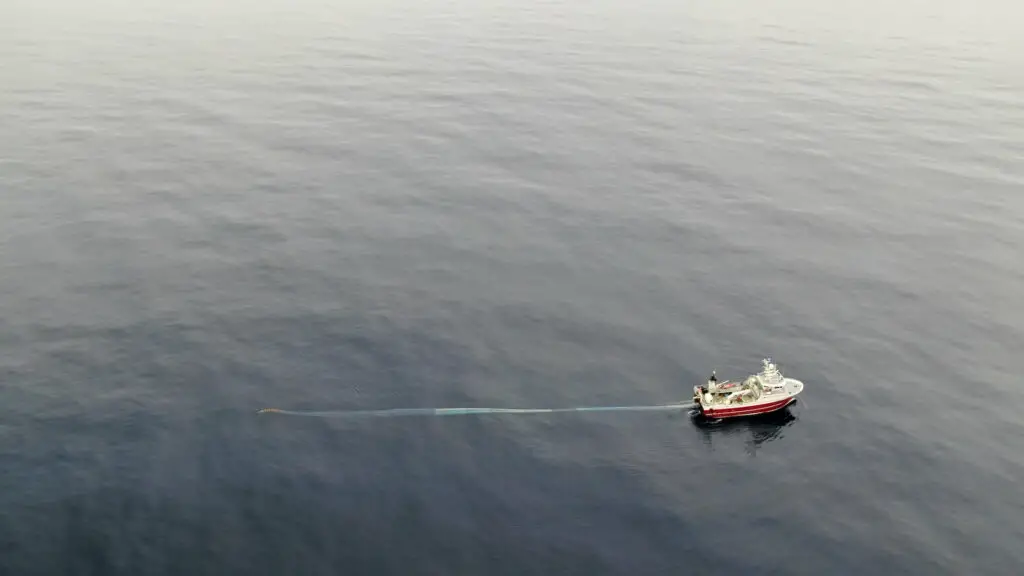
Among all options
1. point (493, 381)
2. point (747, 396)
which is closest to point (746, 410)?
point (747, 396)

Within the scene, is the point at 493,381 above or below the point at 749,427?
above

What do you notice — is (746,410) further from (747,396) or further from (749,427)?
(749,427)

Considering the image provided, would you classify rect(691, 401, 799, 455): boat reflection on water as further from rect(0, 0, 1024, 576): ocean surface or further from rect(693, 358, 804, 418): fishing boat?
rect(693, 358, 804, 418): fishing boat

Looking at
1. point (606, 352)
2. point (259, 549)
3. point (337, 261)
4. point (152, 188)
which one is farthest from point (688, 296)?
point (152, 188)

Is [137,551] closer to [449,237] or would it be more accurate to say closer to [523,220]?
[449,237]

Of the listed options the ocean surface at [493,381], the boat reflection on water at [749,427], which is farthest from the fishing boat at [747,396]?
the ocean surface at [493,381]

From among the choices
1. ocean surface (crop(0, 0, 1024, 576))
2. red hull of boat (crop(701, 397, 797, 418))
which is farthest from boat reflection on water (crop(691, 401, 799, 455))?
red hull of boat (crop(701, 397, 797, 418))

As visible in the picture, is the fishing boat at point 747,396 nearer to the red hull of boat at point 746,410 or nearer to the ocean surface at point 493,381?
the red hull of boat at point 746,410
